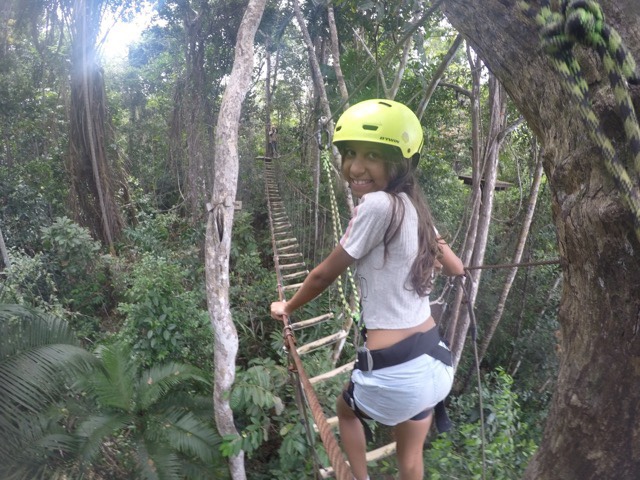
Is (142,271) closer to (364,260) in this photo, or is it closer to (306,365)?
(306,365)

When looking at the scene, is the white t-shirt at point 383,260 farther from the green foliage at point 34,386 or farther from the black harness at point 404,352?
the green foliage at point 34,386

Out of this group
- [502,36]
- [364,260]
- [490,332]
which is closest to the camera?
[502,36]

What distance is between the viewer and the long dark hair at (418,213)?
0.96 meters

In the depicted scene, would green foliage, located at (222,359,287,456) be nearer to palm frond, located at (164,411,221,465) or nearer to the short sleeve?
palm frond, located at (164,411,221,465)

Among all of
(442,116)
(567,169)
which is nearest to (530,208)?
(442,116)

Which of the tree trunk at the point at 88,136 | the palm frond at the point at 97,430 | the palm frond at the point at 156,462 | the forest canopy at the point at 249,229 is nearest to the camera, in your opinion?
the forest canopy at the point at 249,229

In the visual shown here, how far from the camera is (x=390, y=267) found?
3.19ft

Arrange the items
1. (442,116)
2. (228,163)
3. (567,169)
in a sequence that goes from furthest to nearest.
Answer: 1. (442,116)
2. (228,163)
3. (567,169)

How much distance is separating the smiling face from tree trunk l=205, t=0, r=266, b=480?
1.83 metres

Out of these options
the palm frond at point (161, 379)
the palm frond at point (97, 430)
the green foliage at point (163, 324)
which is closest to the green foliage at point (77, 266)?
the green foliage at point (163, 324)

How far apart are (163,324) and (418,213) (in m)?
2.94

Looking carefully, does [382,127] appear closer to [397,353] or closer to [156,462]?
[397,353]

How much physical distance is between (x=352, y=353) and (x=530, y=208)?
6.47 ft

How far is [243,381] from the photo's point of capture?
2.86 metres
